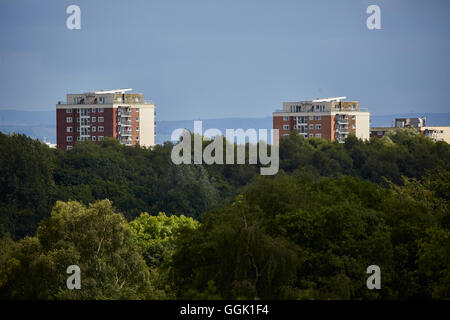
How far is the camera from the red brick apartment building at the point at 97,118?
381 ft

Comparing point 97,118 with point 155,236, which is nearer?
point 155,236

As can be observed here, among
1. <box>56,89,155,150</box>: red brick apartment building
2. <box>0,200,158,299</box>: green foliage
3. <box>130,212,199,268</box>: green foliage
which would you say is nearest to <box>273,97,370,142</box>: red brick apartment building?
<box>56,89,155,150</box>: red brick apartment building

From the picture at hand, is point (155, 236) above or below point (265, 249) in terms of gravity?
below

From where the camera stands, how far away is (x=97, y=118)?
11612 centimetres

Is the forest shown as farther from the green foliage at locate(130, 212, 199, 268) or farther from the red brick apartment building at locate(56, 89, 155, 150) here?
the red brick apartment building at locate(56, 89, 155, 150)

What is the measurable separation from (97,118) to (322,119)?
1277 inches

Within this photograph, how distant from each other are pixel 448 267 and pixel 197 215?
57.9 metres

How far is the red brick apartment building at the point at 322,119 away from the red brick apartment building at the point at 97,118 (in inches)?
854

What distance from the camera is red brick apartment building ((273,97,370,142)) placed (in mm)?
119812

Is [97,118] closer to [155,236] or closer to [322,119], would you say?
[322,119]

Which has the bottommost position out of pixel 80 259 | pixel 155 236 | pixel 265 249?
pixel 155 236

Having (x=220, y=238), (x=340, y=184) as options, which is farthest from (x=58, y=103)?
(x=220, y=238)

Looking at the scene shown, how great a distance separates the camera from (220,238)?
2206 centimetres

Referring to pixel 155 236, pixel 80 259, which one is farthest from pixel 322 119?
pixel 80 259
